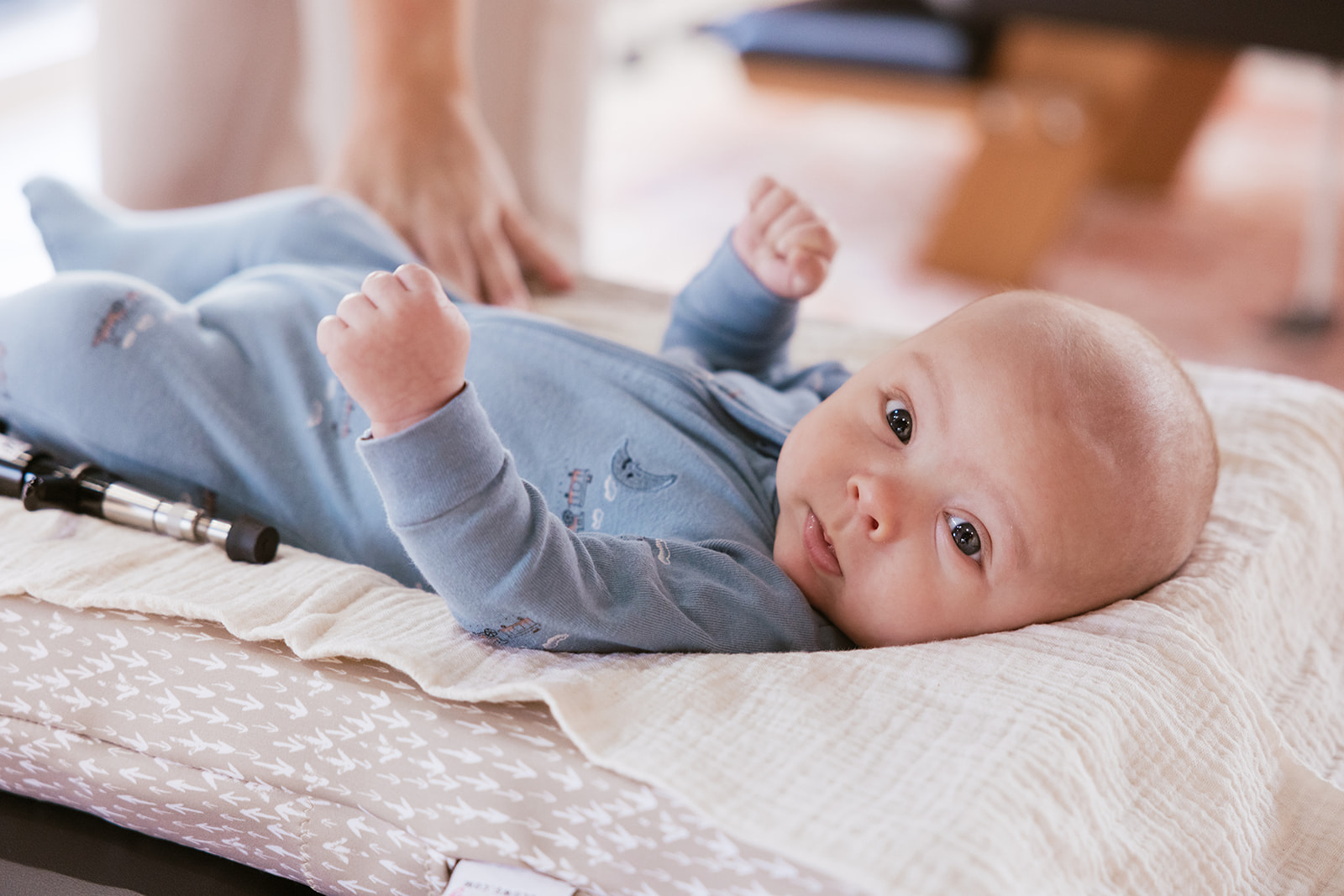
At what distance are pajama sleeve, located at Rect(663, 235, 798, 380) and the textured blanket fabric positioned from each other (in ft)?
1.38

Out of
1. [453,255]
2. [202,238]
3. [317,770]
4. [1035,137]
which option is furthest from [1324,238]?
[317,770]

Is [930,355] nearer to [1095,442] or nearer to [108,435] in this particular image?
[1095,442]

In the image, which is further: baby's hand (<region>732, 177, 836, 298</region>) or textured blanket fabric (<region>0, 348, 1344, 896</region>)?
baby's hand (<region>732, 177, 836, 298</region>)

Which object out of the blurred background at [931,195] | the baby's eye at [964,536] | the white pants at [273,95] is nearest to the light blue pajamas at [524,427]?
the baby's eye at [964,536]

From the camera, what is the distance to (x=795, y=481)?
868 millimetres

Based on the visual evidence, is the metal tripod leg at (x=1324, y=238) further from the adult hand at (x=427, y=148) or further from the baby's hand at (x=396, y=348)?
the baby's hand at (x=396, y=348)

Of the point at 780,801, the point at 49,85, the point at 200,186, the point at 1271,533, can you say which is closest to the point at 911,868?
the point at 780,801

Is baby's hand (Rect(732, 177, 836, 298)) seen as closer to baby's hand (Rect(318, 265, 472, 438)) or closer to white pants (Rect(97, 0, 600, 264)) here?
baby's hand (Rect(318, 265, 472, 438))

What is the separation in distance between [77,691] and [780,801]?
1.56 feet

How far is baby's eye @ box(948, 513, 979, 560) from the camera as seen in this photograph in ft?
2.66

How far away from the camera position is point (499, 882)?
67cm

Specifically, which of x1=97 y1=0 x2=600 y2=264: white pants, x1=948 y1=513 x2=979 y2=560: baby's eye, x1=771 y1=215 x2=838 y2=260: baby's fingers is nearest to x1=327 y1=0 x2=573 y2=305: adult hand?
x1=97 y1=0 x2=600 y2=264: white pants

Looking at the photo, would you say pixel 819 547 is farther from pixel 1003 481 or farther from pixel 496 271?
pixel 496 271

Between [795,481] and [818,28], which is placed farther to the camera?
[818,28]
